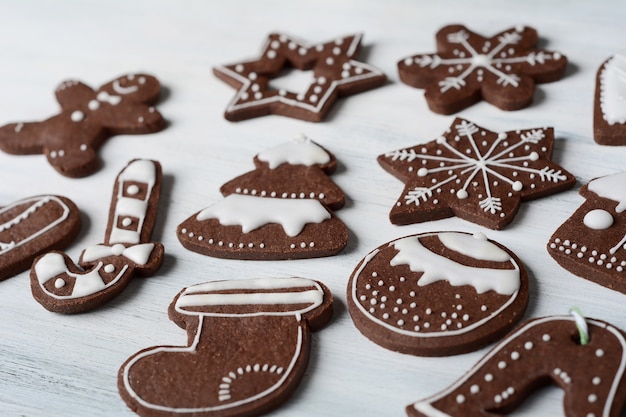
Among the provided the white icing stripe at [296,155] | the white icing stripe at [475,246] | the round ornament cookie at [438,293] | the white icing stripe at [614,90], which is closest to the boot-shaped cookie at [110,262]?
the white icing stripe at [296,155]

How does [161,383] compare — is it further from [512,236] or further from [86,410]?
[512,236]

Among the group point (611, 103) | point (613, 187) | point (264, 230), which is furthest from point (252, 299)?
point (611, 103)

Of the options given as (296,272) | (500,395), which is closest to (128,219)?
(296,272)

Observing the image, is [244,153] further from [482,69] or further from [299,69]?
[482,69]

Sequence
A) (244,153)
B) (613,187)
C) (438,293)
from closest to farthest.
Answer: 1. (438,293)
2. (613,187)
3. (244,153)

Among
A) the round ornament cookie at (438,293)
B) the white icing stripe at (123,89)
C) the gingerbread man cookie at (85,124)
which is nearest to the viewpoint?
the round ornament cookie at (438,293)

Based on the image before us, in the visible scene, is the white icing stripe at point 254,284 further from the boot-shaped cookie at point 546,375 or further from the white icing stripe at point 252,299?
the boot-shaped cookie at point 546,375
